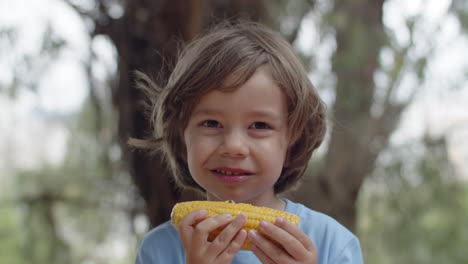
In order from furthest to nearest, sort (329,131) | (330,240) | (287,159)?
(329,131)
(287,159)
(330,240)

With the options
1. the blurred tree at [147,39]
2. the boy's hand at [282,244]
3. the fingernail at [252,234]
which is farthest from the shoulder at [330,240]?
the blurred tree at [147,39]

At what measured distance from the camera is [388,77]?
364 centimetres

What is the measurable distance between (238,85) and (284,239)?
418 millimetres

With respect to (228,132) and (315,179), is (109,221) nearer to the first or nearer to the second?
(315,179)

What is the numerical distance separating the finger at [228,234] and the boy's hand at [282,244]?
1.8 inches

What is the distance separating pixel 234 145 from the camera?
1.36m

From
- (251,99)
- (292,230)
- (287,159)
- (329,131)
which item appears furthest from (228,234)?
(329,131)

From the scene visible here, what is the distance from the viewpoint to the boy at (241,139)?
50.2 inches

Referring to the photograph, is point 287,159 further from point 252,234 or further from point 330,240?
point 252,234

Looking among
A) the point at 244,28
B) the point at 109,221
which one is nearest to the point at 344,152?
the point at 109,221

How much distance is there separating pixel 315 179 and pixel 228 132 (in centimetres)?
260

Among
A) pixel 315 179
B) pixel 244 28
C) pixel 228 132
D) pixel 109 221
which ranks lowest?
pixel 109 221

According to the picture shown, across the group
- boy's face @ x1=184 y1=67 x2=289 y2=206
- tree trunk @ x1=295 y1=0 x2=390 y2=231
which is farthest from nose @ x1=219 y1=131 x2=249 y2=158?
tree trunk @ x1=295 y1=0 x2=390 y2=231

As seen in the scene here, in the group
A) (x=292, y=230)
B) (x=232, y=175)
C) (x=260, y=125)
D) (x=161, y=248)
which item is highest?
(x=260, y=125)
